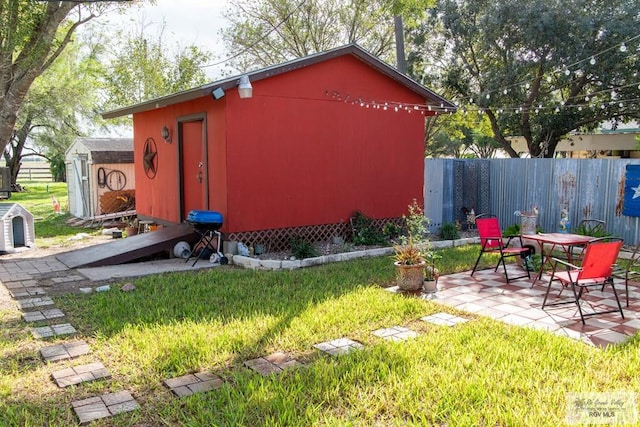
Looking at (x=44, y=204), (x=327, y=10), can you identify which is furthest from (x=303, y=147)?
(x=44, y=204)

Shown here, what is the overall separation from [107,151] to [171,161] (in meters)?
5.06

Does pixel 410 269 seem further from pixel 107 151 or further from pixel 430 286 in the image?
pixel 107 151

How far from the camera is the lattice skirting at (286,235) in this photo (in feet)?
28.2

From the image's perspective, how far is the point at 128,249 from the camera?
8.42m

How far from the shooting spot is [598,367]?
13.3 ft

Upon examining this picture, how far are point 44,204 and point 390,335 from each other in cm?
1913

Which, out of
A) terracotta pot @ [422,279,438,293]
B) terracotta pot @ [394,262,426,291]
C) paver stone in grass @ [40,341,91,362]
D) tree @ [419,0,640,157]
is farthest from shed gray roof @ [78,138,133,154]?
terracotta pot @ [422,279,438,293]

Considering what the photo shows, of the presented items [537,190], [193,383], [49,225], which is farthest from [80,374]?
[49,225]

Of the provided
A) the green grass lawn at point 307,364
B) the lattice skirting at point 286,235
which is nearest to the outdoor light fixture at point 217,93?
the lattice skirting at point 286,235

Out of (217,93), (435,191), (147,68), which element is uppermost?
(147,68)

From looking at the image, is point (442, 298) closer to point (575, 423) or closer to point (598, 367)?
point (598, 367)

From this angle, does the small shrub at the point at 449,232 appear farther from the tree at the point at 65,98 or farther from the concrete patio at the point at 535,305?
the tree at the point at 65,98

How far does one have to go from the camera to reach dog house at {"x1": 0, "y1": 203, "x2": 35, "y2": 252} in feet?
31.1

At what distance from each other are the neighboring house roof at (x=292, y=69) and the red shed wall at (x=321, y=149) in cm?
17
